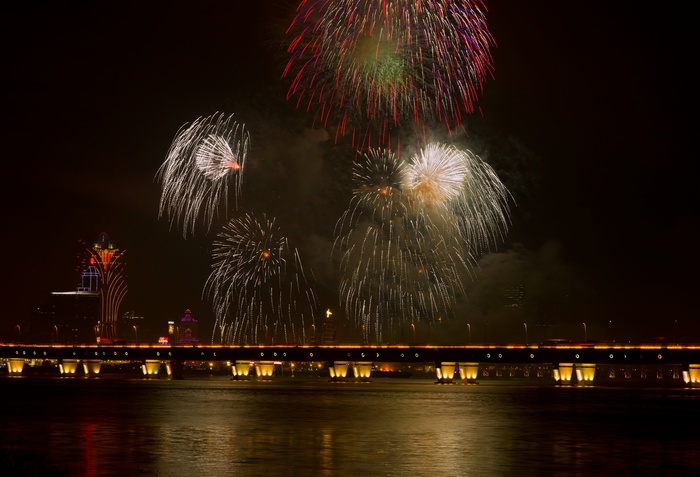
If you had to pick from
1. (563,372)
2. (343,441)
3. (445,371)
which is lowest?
(343,441)

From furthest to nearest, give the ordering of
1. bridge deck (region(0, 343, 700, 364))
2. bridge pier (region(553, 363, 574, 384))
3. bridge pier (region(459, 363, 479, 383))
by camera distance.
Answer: bridge pier (region(459, 363, 479, 383)) → bridge pier (region(553, 363, 574, 384)) → bridge deck (region(0, 343, 700, 364))

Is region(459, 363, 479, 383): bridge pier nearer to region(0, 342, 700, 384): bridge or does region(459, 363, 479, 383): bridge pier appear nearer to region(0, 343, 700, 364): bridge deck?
region(0, 342, 700, 384): bridge

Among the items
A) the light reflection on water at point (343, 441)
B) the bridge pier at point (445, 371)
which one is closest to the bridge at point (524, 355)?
the bridge pier at point (445, 371)

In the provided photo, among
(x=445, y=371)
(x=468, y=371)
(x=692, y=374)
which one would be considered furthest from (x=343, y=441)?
(x=468, y=371)

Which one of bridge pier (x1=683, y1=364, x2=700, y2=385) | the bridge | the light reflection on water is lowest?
the light reflection on water

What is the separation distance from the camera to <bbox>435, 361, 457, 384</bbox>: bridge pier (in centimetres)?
18588

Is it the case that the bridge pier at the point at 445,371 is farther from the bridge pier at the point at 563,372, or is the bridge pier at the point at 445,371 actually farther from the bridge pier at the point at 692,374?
the bridge pier at the point at 692,374

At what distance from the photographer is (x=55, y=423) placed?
63.7 meters

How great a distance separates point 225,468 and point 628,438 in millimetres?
26262

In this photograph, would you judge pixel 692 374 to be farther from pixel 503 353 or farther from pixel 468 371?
pixel 468 371

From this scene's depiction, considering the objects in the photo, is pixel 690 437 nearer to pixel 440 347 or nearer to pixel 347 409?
pixel 347 409

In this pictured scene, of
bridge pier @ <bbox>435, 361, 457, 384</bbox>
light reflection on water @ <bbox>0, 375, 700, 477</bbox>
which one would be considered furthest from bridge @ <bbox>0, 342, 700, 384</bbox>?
light reflection on water @ <bbox>0, 375, 700, 477</bbox>

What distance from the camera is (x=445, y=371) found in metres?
189

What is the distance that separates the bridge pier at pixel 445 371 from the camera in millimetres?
185875
